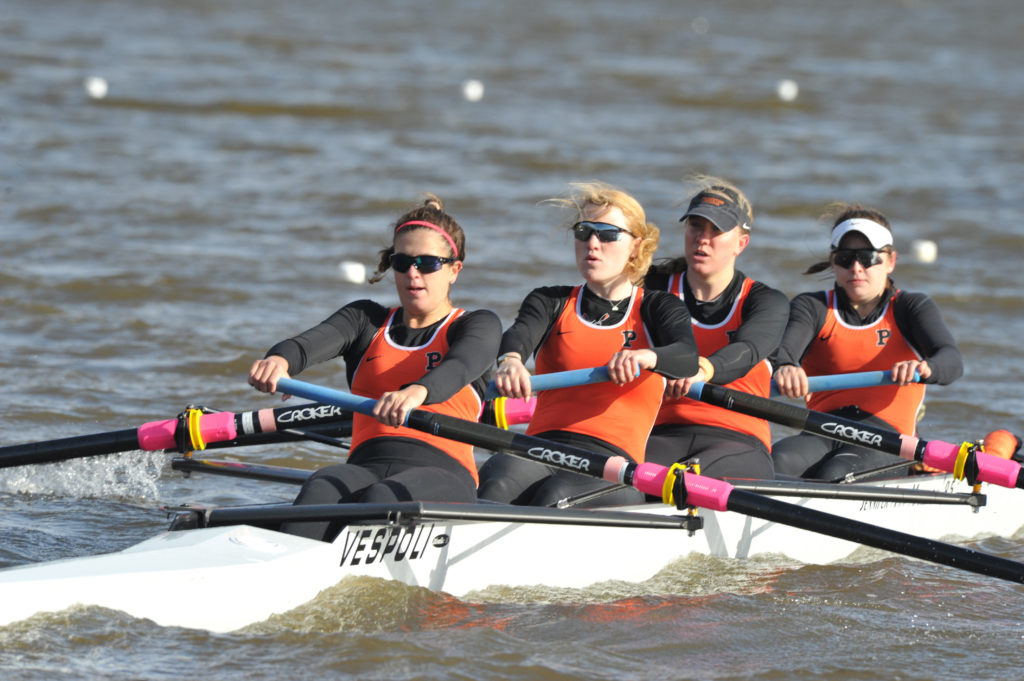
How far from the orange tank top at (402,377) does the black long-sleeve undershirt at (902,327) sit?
64.5 inches

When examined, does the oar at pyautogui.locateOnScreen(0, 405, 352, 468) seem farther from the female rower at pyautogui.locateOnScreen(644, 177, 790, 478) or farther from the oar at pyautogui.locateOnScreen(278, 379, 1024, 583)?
the female rower at pyautogui.locateOnScreen(644, 177, 790, 478)

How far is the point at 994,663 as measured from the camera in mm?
4559

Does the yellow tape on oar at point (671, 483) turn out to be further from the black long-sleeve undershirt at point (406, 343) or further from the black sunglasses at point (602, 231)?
the black sunglasses at point (602, 231)

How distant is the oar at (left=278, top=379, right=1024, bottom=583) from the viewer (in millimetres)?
4516

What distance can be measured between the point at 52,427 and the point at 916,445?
4283 millimetres

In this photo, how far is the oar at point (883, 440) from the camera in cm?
534

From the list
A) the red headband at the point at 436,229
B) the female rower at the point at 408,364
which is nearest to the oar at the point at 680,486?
the female rower at the point at 408,364

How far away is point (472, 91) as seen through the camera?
18.5m

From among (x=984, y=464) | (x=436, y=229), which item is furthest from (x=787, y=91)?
(x=436, y=229)

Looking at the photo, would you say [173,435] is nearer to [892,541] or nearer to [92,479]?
[92,479]

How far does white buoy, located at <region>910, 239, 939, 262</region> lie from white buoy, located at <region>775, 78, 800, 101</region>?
754cm

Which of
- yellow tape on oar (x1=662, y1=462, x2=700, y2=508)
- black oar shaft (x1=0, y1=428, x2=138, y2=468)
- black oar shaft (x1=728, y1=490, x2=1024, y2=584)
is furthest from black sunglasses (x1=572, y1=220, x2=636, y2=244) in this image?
black oar shaft (x1=0, y1=428, x2=138, y2=468)

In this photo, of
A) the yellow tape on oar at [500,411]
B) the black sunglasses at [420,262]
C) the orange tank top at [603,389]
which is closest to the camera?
the black sunglasses at [420,262]

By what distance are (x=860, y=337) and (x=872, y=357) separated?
106 millimetres
